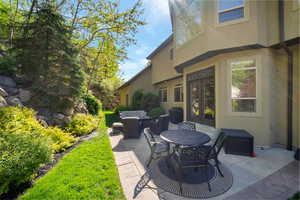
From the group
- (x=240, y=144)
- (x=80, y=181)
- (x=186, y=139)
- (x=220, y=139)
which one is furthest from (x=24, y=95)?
(x=240, y=144)

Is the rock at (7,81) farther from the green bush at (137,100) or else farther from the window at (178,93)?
the window at (178,93)

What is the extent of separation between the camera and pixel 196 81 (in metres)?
7.39

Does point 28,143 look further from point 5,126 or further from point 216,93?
point 216,93

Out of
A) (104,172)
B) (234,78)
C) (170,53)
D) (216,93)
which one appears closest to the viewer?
(104,172)

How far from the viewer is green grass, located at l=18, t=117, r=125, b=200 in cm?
247

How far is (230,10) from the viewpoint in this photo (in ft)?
16.3

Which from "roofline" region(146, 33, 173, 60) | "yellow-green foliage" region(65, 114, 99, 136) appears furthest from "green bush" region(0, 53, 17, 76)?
"roofline" region(146, 33, 173, 60)

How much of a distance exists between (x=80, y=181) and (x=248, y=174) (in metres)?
4.16

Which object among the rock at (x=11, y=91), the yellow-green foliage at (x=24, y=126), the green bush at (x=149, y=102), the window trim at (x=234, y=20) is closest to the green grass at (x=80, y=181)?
the yellow-green foliage at (x=24, y=126)

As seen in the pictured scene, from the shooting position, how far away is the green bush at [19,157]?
93.2 inches

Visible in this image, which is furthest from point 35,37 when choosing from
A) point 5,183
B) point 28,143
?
point 5,183

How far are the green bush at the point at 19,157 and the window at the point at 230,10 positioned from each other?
24.1 ft

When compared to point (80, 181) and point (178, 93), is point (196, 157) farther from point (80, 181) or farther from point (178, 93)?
point (178, 93)

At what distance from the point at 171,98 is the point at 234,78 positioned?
684cm
